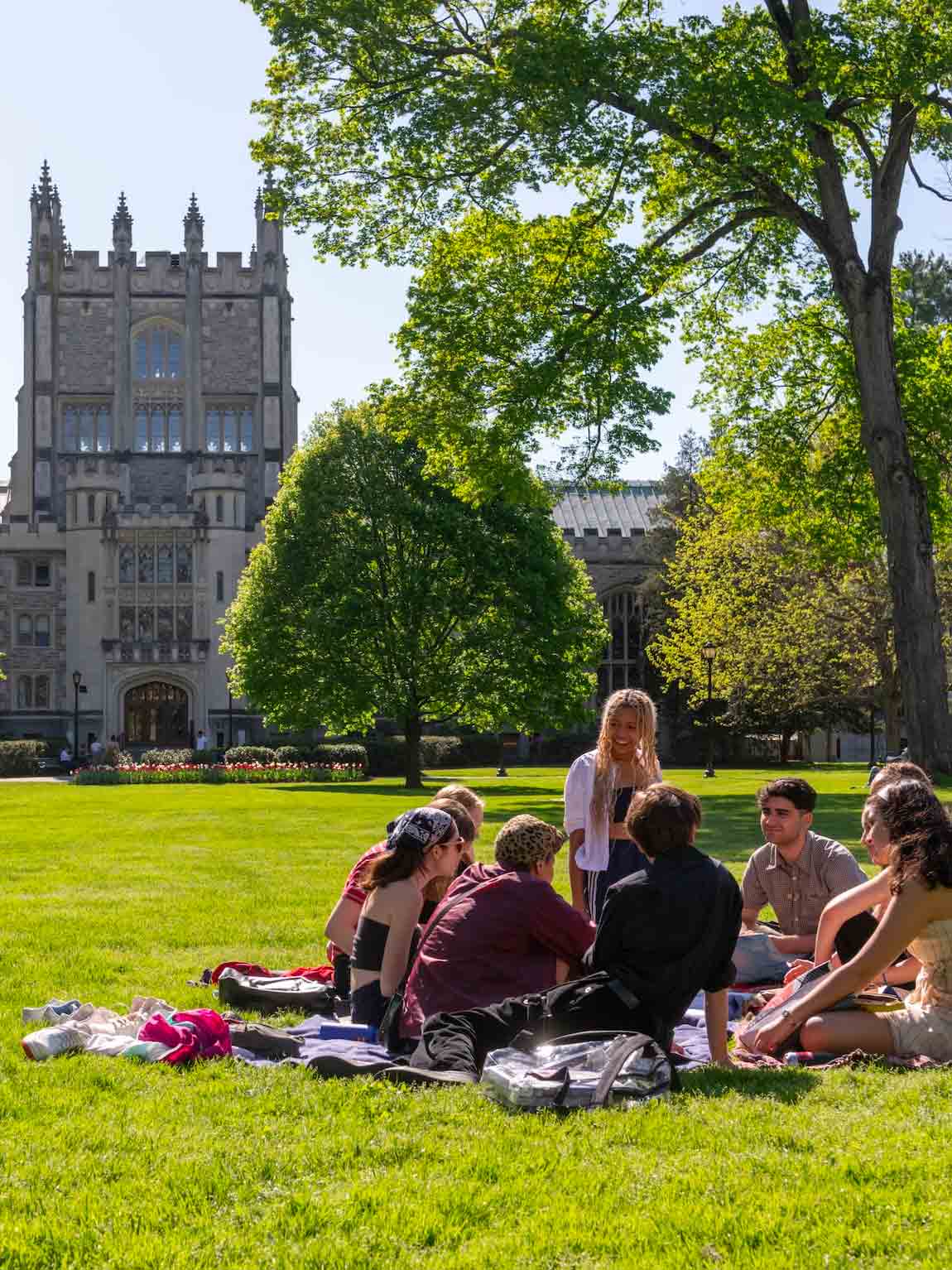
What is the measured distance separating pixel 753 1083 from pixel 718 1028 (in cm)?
38

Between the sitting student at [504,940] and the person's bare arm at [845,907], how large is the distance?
1.23 meters

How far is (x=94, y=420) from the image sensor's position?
196 ft

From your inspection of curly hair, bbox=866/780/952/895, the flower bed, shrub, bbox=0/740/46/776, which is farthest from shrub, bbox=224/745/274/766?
curly hair, bbox=866/780/952/895

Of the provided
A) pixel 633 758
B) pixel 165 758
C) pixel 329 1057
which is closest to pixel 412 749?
pixel 165 758

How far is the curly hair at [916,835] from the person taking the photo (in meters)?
5.98

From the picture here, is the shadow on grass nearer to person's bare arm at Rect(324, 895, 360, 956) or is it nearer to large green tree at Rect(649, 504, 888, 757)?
person's bare arm at Rect(324, 895, 360, 956)

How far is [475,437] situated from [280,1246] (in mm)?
14976

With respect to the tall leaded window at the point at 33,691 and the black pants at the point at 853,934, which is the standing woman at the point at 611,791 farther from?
the tall leaded window at the point at 33,691

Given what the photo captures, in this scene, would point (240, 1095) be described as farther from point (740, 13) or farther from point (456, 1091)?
point (740, 13)

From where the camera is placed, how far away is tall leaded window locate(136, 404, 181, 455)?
5956cm

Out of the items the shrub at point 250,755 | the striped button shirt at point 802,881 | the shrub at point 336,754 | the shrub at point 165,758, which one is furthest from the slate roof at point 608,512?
the striped button shirt at point 802,881

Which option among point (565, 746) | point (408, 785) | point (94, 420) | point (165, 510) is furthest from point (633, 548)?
point (408, 785)

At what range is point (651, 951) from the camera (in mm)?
5906

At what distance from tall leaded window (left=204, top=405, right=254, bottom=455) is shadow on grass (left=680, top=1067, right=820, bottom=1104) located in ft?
183
